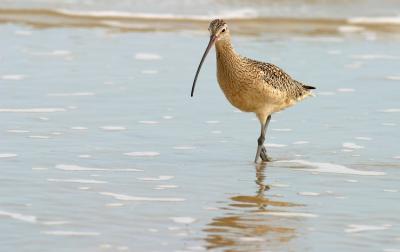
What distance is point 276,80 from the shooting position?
1040 centimetres

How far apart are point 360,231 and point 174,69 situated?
25.6ft

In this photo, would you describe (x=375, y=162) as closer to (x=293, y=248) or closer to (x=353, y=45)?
(x=293, y=248)

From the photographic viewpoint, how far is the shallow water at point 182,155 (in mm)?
7281

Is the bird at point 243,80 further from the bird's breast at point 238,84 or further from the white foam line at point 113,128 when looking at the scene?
the white foam line at point 113,128

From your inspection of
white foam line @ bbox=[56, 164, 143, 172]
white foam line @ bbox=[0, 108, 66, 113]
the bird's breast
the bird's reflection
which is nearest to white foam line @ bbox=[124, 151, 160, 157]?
white foam line @ bbox=[56, 164, 143, 172]

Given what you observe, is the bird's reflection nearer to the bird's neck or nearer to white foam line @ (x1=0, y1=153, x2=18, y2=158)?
the bird's neck

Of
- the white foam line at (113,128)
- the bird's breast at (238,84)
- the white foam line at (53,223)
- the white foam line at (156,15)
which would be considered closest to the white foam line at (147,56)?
the white foam line at (113,128)

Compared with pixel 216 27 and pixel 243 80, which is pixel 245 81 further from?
pixel 216 27

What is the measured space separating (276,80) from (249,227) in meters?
3.14

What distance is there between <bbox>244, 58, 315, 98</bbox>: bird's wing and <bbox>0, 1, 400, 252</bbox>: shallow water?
0.47m

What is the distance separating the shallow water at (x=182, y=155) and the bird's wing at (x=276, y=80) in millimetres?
472

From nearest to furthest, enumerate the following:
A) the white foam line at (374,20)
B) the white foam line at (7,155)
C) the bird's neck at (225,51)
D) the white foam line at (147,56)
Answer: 1. the white foam line at (7,155)
2. the bird's neck at (225,51)
3. the white foam line at (147,56)
4. the white foam line at (374,20)

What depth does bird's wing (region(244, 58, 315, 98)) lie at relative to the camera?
1027 cm

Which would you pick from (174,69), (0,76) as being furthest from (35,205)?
(174,69)
